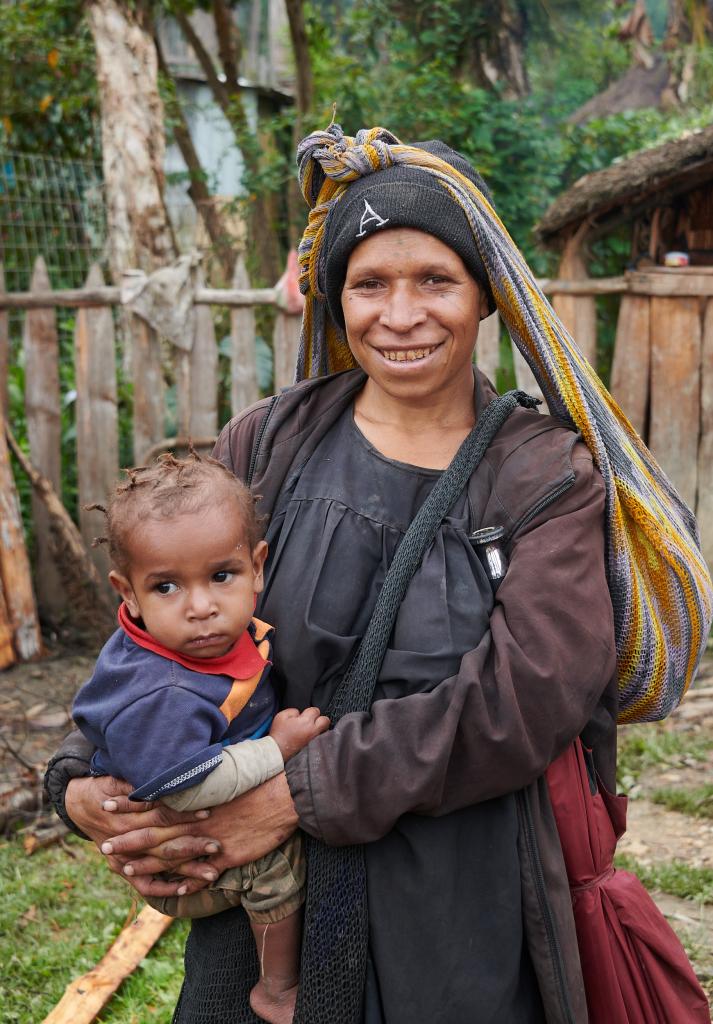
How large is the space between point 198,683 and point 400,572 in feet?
1.43

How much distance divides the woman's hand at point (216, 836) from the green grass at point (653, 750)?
297 centimetres

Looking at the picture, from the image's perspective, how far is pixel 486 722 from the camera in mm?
1841

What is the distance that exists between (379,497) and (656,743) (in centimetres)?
314

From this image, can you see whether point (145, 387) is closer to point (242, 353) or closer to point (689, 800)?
point (242, 353)

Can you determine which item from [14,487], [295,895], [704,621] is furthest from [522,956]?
[14,487]

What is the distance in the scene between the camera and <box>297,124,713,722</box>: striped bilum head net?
212 centimetres

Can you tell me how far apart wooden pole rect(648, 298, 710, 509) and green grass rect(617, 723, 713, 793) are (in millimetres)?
1468

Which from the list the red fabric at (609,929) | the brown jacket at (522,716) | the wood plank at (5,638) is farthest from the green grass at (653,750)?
the wood plank at (5,638)

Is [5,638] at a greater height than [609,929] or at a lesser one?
lesser

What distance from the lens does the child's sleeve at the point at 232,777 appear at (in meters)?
1.89

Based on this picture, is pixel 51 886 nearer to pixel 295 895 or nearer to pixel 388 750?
pixel 295 895

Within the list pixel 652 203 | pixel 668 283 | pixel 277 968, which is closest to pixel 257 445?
pixel 277 968

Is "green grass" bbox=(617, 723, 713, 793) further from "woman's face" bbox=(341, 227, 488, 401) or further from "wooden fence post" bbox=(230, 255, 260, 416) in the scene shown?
"woman's face" bbox=(341, 227, 488, 401)

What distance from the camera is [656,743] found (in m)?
4.80
